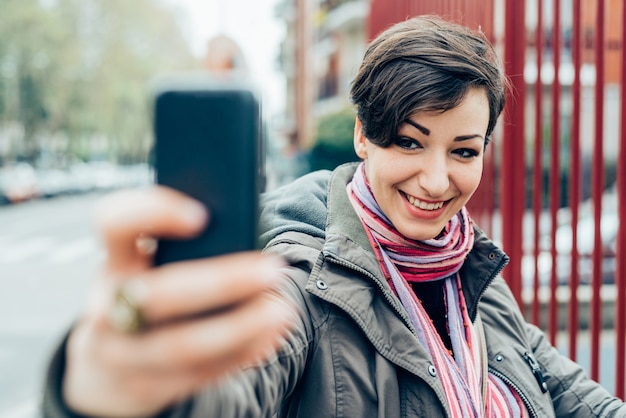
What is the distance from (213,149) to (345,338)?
0.79 meters

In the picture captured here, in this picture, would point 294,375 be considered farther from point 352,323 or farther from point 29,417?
point 29,417

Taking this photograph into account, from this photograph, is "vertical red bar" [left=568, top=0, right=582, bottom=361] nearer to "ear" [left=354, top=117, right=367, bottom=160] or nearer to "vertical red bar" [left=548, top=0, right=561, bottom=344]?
"vertical red bar" [left=548, top=0, right=561, bottom=344]

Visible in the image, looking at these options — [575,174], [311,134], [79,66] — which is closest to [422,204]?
[575,174]

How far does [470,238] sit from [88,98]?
4090cm

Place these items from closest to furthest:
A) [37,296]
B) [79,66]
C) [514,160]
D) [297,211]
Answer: [297,211], [514,160], [37,296], [79,66]

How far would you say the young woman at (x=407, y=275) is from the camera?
1.31 metres

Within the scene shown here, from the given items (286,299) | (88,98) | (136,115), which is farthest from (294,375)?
(136,115)

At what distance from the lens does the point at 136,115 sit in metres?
48.0

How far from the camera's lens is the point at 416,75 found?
4.82ft

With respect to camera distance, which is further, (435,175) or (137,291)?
(435,175)

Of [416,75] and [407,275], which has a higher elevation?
[416,75]

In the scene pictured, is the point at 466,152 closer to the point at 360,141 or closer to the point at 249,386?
the point at 360,141

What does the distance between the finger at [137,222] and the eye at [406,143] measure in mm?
955

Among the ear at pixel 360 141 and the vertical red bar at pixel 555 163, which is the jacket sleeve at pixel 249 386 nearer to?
the ear at pixel 360 141
